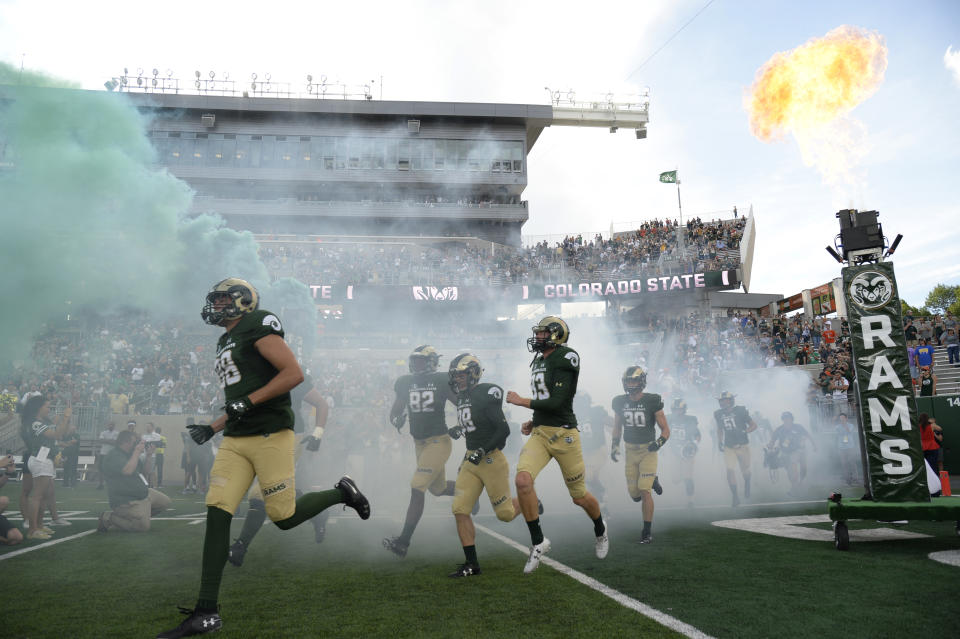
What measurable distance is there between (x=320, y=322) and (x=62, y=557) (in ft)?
78.2

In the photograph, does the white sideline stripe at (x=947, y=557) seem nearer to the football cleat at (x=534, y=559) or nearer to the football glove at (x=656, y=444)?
the football glove at (x=656, y=444)

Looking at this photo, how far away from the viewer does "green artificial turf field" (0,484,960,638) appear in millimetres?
3594

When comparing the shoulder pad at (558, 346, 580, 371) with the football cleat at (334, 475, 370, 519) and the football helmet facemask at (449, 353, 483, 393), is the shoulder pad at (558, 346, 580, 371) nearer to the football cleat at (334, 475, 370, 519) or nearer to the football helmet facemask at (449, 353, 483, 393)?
the football helmet facemask at (449, 353, 483, 393)

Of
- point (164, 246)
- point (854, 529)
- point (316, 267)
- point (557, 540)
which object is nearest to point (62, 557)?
point (557, 540)

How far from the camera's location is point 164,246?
50.5ft

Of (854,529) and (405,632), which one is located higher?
(405,632)

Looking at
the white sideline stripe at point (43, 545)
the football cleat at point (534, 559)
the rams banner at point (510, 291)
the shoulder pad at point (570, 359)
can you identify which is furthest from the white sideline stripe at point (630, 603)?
the rams banner at point (510, 291)

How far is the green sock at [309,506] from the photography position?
160 inches

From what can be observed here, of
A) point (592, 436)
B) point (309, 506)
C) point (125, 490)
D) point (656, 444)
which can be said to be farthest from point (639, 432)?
point (125, 490)

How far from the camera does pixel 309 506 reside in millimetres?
4199

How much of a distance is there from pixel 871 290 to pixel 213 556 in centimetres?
715

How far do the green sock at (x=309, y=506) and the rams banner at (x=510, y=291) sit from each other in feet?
81.9

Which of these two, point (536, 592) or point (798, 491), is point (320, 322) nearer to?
point (798, 491)

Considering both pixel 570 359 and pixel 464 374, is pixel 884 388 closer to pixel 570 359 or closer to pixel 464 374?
pixel 570 359
